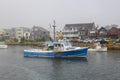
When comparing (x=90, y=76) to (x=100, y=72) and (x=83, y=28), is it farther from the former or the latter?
(x=83, y=28)

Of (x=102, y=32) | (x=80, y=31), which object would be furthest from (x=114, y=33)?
(x=80, y=31)

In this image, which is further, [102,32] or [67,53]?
[102,32]

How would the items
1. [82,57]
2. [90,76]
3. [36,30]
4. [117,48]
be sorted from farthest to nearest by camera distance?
[36,30]
[117,48]
[82,57]
[90,76]

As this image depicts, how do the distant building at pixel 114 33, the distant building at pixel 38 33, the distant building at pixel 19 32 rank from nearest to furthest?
the distant building at pixel 114 33
the distant building at pixel 38 33
the distant building at pixel 19 32

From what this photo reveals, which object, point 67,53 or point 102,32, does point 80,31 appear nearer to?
point 102,32

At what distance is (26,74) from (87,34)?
82.1 metres

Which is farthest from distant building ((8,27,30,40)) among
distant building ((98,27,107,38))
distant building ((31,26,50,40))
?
distant building ((98,27,107,38))

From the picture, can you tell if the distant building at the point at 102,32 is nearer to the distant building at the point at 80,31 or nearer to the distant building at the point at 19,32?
the distant building at the point at 80,31

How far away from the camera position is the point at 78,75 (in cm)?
3331

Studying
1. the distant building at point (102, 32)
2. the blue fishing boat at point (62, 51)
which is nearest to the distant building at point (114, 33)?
the distant building at point (102, 32)

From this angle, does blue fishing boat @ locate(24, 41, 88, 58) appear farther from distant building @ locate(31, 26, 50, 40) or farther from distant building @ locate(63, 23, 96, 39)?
distant building @ locate(31, 26, 50, 40)

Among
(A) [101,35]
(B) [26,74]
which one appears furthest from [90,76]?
(A) [101,35]

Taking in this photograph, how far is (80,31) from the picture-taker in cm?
11688

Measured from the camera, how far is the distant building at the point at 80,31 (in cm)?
11362
